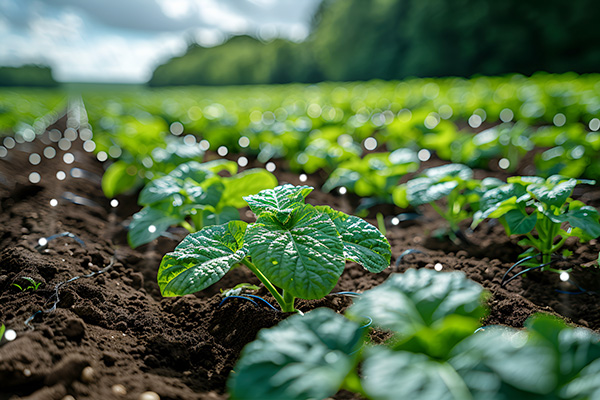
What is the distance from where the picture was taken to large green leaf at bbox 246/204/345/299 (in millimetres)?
1048

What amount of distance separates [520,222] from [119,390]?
1368 millimetres

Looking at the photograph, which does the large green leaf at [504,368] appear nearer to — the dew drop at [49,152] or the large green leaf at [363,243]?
the large green leaf at [363,243]

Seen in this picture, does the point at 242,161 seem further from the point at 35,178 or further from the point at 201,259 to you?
the point at 201,259

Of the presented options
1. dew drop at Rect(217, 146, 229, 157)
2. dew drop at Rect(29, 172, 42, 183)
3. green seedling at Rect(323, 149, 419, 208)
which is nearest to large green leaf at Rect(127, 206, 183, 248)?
green seedling at Rect(323, 149, 419, 208)

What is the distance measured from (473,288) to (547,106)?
171 inches

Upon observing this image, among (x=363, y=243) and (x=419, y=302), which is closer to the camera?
(x=419, y=302)

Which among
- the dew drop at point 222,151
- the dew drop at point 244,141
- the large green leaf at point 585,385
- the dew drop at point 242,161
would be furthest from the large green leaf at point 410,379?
the dew drop at point 222,151

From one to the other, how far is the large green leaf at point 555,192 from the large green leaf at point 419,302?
75cm

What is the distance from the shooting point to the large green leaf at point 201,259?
1140 mm

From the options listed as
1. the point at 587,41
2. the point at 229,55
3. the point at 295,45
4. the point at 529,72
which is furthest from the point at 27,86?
the point at 587,41

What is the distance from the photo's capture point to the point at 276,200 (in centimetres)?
128

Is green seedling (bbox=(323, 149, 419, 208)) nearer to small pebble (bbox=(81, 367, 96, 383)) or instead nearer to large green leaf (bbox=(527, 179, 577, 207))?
large green leaf (bbox=(527, 179, 577, 207))

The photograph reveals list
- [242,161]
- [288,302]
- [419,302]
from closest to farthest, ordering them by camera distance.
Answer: [419,302], [288,302], [242,161]

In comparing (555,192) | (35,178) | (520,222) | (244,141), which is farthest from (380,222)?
(35,178)
